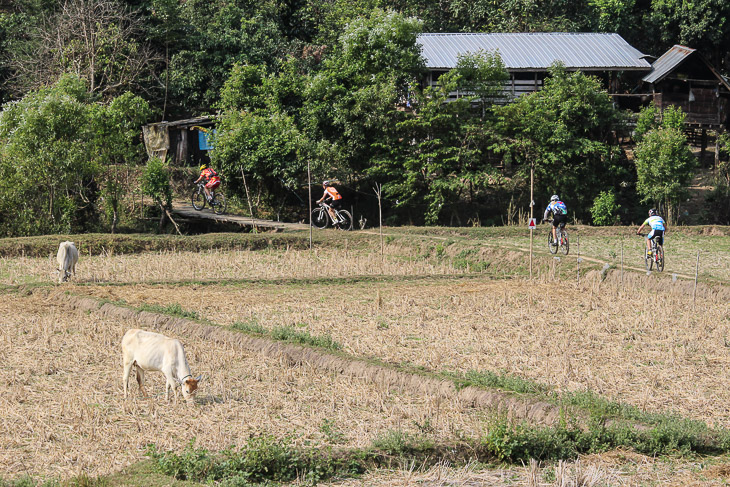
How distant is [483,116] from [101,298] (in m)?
15.6

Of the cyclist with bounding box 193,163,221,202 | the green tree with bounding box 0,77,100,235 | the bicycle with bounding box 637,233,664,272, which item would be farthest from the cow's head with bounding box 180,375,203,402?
the cyclist with bounding box 193,163,221,202

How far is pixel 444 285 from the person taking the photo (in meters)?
15.1

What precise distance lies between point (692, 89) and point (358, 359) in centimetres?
2331

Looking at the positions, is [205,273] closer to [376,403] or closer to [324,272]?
[324,272]

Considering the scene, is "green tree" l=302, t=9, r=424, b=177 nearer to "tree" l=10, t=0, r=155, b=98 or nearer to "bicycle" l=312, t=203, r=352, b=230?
"bicycle" l=312, t=203, r=352, b=230

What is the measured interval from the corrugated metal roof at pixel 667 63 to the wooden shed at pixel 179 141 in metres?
15.0

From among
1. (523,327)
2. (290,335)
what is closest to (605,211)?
(523,327)

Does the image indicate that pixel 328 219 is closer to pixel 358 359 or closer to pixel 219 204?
pixel 219 204

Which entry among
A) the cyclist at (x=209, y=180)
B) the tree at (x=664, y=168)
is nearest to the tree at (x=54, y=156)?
the cyclist at (x=209, y=180)

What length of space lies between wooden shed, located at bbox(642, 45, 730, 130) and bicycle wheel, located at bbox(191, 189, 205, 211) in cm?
1510

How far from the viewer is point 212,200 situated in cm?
2434

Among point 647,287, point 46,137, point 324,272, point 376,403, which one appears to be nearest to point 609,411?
point 376,403

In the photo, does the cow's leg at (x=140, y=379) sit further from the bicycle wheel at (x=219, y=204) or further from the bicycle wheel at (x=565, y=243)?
the bicycle wheel at (x=219, y=204)

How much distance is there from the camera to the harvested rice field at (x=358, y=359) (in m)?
6.28
